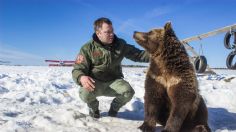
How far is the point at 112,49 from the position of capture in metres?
5.00

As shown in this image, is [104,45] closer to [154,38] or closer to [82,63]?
[82,63]

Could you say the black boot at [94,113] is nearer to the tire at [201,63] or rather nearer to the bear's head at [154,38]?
the bear's head at [154,38]

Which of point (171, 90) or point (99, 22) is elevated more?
point (99, 22)

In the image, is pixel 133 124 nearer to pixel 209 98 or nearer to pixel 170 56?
pixel 170 56

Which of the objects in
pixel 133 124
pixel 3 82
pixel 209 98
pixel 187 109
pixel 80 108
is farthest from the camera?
pixel 3 82

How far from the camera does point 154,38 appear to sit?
4.33 m

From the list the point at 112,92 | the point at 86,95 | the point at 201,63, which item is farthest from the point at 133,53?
the point at 201,63

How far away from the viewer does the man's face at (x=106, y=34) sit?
4.92 meters

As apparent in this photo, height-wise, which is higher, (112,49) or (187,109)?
(112,49)

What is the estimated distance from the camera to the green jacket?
4918mm

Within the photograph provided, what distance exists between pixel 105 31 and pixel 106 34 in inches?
1.8

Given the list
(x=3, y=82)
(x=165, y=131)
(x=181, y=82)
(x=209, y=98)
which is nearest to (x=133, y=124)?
(x=165, y=131)

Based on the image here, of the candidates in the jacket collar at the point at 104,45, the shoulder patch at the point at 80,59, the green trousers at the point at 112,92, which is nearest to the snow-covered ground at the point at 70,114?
the green trousers at the point at 112,92

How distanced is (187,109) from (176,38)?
0.90m
